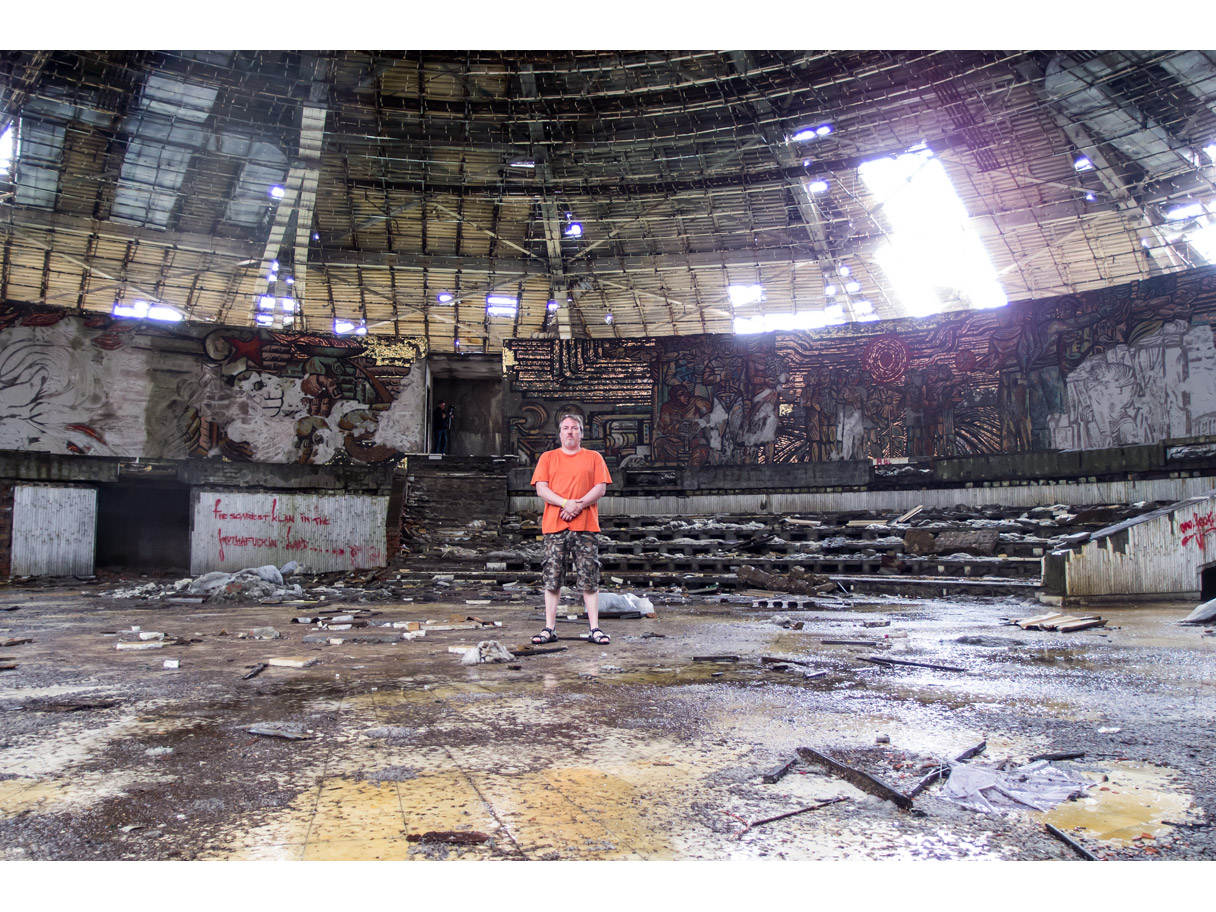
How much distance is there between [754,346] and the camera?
69.0ft

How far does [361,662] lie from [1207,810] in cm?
483

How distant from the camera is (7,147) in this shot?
947 inches

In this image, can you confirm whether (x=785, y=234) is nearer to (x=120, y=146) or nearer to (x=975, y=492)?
(x=975, y=492)

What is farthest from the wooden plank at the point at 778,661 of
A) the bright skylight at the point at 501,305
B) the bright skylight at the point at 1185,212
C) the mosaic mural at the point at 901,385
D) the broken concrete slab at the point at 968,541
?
the bright skylight at the point at 501,305

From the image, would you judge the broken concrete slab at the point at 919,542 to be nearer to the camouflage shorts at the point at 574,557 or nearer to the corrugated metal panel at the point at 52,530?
the camouflage shorts at the point at 574,557

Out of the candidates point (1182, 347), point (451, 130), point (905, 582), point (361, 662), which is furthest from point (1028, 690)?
point (451, 130)

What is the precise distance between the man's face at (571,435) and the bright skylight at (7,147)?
1053 inches

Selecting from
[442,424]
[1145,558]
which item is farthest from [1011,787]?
[442,424]

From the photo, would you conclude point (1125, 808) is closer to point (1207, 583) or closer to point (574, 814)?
point (574, 814)

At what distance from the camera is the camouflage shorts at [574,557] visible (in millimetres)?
6566

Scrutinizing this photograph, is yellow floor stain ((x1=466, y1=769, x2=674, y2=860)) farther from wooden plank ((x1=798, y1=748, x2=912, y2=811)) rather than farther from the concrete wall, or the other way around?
the concrete wall

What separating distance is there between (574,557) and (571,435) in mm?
1077

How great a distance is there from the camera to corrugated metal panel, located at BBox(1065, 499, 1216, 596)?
28.5 ft

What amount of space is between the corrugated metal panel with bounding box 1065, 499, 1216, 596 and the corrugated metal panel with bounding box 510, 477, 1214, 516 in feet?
13.6
